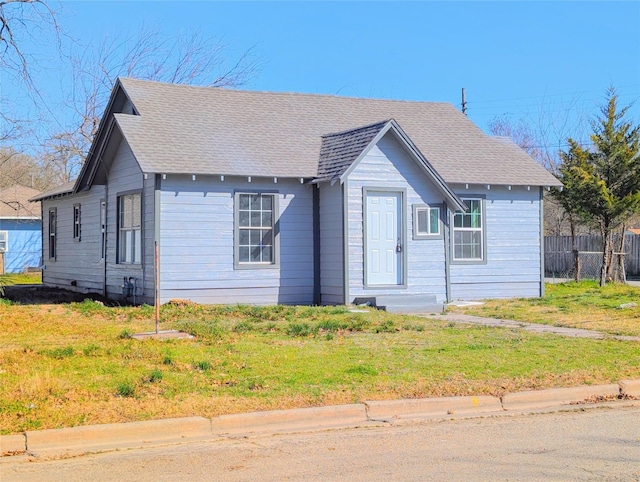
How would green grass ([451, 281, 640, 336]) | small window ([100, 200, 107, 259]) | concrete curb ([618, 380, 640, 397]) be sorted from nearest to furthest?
concrete curb ([618, 380, 640, 397]) → green grass ([451, 281, 640, 336]) → small window ([100, 200, 107, 259])

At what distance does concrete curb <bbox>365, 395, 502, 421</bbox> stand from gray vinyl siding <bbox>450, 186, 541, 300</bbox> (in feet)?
40.2

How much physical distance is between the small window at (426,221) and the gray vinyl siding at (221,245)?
2590mm

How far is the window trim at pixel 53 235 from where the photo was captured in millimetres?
27828

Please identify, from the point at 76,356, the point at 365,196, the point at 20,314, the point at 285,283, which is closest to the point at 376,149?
the point at 365,196

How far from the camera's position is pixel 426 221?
774 inches

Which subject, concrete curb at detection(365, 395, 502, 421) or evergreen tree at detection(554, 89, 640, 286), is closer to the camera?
concrete curb at detection(365, 395, 502, 421)

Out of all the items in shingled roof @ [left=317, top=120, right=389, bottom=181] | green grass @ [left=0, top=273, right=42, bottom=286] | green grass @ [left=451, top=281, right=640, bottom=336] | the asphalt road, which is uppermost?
shingled roof @ [left=317, top=120, right=389, bottom=181]

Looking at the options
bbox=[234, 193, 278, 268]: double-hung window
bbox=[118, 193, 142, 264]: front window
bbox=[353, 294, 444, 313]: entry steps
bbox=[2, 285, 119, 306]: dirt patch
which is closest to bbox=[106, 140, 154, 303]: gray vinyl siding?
bbox=[118, 193, 142, 264]: front window

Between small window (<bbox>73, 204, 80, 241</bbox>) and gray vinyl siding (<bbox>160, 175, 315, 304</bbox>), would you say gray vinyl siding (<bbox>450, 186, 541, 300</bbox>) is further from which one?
small window (<bbox>73, 204, 80, 241</bbox>)

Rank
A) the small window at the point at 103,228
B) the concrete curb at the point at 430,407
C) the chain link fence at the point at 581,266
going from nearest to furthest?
1. the concrete curb at the point at 430,407
2. the small window at the point at 103,228
3. the chain link fence at the point at 581,266

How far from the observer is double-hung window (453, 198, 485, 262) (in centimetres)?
2144

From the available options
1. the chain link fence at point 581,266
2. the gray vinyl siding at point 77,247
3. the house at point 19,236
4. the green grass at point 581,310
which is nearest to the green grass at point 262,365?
the green grass at point 581,310

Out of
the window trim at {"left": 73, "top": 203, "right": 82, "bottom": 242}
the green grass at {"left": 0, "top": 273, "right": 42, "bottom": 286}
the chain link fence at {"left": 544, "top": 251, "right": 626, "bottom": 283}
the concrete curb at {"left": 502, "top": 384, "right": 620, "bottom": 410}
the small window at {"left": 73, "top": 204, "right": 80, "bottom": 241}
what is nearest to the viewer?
the concrete curb at {"left": 502, "top": 384, "right": 620, "bottom": 410}

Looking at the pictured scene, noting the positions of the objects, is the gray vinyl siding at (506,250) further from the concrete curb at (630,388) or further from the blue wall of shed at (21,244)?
the blue wall of shed at (21,244)
